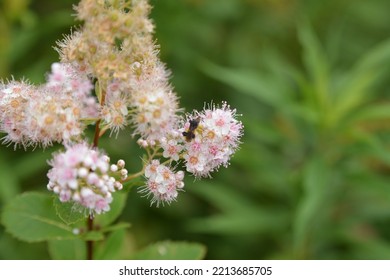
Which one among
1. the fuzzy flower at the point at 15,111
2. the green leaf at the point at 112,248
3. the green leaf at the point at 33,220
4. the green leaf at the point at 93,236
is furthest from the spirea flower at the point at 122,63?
the green leaf at the point at 112,248

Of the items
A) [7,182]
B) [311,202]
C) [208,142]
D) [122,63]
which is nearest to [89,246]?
[208,142]

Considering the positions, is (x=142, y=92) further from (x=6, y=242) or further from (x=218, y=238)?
(x=218, y=238)

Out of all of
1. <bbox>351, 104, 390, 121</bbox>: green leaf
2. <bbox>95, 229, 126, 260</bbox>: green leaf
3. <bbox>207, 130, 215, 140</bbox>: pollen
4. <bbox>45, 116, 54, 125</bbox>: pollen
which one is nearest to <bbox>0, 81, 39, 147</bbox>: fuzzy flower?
<bbox>45, 116, 54, 125</bbox>: pollen

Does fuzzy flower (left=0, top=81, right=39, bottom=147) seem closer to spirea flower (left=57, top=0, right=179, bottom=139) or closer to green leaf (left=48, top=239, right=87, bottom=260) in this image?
spirea flower (left=57, top=0, right=179, bottom=139)

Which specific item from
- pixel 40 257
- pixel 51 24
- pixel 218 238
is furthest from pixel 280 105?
pixel 40 257

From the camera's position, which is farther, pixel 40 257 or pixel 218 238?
pixel 218 238

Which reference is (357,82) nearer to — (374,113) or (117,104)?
(374,113)
